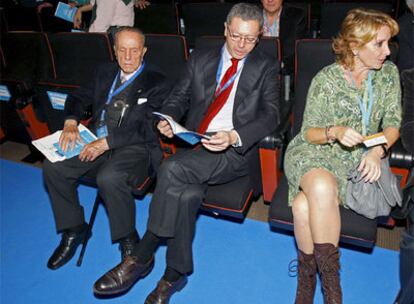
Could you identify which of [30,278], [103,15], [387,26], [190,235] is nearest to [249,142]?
[190,235]

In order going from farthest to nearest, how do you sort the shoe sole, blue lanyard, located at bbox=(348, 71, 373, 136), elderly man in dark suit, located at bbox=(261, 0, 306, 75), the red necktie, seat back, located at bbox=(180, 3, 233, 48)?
seat back, located at bbox=(180, 3, 233, 48), elderly man in dark suit, located at bbox=(261, 0, 306, 75), the red necktie, the shoe sole, blue lanyard, located at bbox=(348, 71, 373, 136)

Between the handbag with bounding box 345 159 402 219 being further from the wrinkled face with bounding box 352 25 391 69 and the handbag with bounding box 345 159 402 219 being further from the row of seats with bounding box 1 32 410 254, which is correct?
the wrinkled face with bounding box 352 25 391 69

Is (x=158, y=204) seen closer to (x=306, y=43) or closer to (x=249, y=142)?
(x=249, y=142)

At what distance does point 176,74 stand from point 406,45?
1348mm

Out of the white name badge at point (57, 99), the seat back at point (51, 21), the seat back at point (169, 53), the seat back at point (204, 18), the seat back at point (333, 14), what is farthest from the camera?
the seat back at point (51, 21)

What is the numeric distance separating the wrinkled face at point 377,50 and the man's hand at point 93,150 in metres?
1.41

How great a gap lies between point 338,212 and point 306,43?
3.15ft

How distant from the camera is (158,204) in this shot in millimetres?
1849

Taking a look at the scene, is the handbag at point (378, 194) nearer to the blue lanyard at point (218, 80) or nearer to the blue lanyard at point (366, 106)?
the blue lanyard at point (366, 106)

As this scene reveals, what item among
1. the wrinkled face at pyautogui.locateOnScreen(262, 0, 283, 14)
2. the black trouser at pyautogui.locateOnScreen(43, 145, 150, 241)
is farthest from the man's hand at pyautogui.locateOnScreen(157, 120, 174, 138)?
the wrinkled face at pyautogui.locateOnScreen(262, 0, 283, 14)

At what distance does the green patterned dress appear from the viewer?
177 cm

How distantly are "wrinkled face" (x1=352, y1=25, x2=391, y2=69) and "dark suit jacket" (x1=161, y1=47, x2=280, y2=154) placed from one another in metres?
0.50

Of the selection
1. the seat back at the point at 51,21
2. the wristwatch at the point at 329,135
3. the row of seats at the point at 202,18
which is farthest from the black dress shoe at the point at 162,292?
the seat back at the point at 51,21

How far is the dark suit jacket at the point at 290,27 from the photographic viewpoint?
9.74 feet
